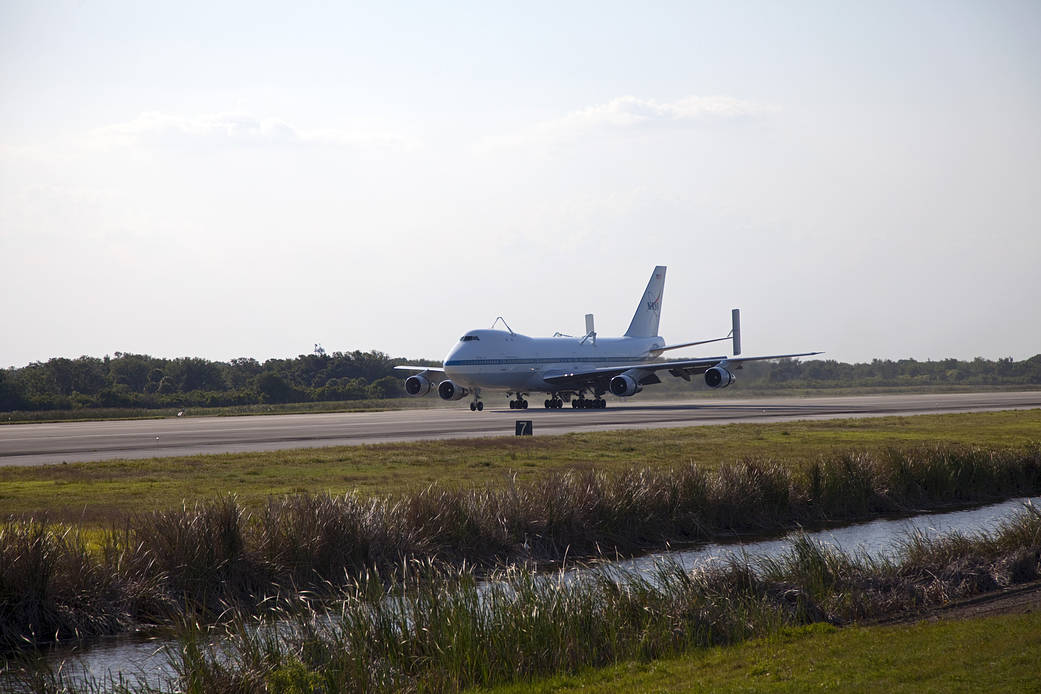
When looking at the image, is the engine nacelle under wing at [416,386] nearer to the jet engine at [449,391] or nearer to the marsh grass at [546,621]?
the jet engine at [449,391]

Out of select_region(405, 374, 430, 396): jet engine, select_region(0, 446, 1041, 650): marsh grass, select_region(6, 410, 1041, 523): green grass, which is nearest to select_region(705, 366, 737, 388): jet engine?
select_region(405, 374, 430, 396): jet engine

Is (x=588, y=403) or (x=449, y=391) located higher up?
(x=449, y=391)

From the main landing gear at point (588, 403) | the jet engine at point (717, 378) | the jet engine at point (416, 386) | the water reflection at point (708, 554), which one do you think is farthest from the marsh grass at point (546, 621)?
the jet engine at point (416, 386)

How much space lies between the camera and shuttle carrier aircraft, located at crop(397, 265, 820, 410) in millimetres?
59438

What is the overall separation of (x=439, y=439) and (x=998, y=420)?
80.2 ft

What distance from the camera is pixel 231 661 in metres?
9.42

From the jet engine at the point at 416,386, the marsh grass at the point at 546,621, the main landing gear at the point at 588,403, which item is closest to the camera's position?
the marsh grass at the point at 546,621

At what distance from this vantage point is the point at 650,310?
250 feet

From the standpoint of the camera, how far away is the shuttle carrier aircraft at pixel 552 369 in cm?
5944

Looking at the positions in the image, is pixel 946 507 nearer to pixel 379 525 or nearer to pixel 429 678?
pixel 379 525

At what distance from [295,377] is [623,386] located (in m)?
61.4

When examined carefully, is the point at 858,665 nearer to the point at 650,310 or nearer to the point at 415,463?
the point at 415,463

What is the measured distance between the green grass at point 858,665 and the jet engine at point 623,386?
4895 centimetres

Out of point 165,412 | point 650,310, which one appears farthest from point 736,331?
point 165,412
